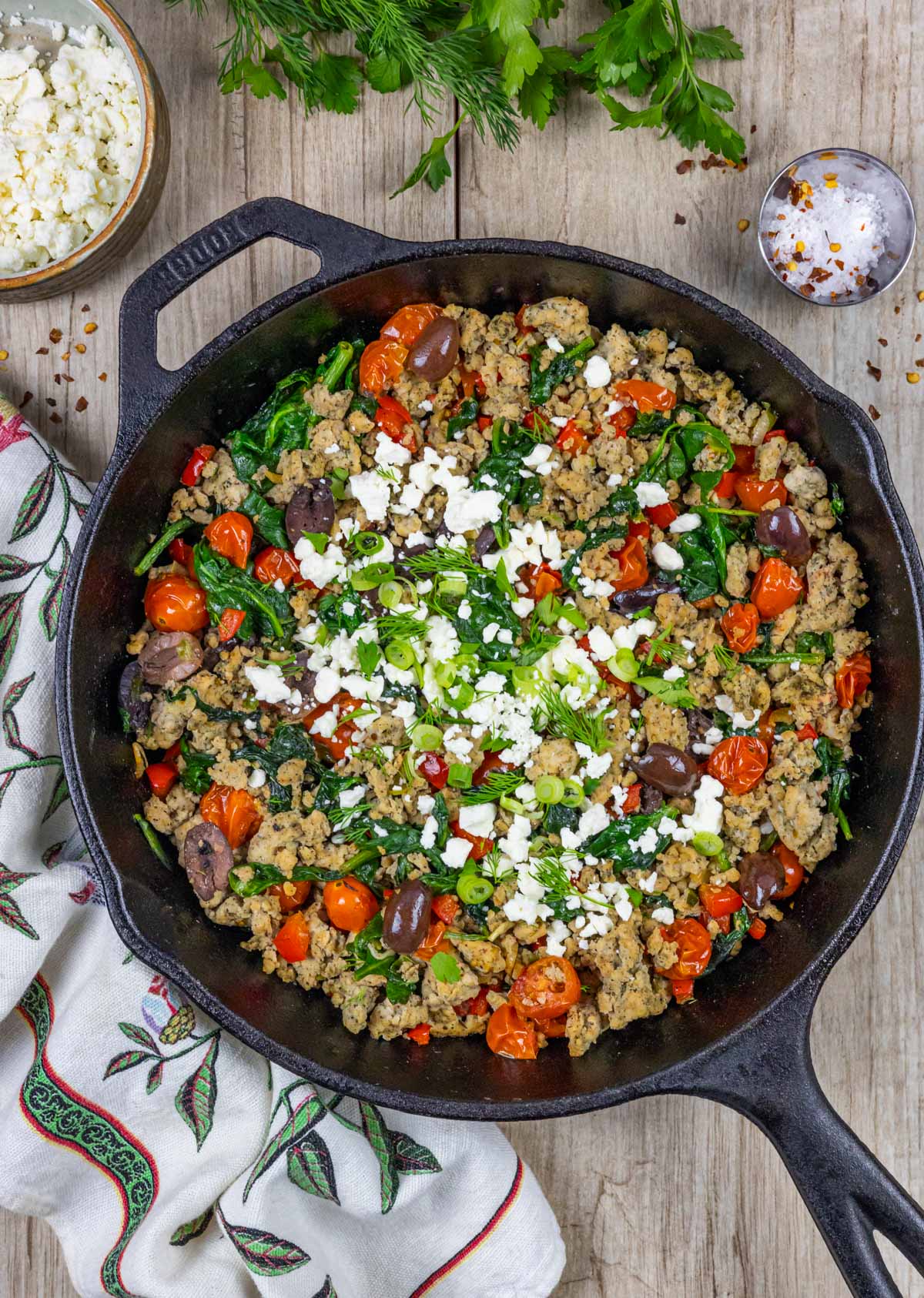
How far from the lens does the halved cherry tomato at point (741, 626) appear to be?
2967 millimetres

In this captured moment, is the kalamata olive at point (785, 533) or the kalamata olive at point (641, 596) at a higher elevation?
the kalamata olive at point (785, 533)

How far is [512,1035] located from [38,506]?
2.04 m

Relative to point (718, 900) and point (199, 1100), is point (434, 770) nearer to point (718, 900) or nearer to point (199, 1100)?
point (718, 900)

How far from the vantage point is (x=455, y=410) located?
10.1 feet

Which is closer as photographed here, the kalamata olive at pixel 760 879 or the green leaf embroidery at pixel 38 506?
the kalamata olive at pixel 760 879

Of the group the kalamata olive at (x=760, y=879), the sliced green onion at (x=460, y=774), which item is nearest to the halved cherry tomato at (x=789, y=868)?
the kalamata olive at (x=760, y=879)

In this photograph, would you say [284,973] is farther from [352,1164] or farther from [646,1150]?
[646,1150]

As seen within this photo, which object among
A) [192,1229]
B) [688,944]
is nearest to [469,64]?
[688,944]

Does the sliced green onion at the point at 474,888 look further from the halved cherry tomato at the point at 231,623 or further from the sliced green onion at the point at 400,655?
the halved cherry tomato at the point at 231,623

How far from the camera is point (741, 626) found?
2967 millimetres

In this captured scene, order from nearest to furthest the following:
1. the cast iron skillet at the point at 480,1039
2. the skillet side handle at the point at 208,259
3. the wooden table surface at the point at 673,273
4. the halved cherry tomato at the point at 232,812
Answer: the cast iron skillet at the point at 480,1039
the skillet side handle at the point at 208,259
the halved cherry tomato at the point at 232,812
the wooden table surface at the point at 673,273

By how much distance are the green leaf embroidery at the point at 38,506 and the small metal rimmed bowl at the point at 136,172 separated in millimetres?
544

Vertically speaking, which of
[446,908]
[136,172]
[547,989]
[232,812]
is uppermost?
[136,172]

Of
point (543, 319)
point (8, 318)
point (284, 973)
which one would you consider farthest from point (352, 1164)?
point (8, 318)
